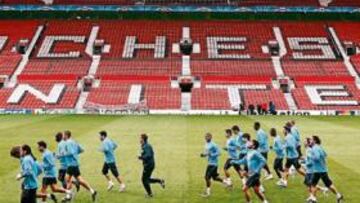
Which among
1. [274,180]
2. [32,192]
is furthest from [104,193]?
[274,180]

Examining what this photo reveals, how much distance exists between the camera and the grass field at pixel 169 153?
2210 centimetres

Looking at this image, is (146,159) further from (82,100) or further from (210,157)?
(82,100)

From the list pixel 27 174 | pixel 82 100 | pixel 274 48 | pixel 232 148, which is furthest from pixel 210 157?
pixel 274 48

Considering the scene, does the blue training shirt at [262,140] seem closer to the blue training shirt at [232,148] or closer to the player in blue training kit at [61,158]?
the blue training shirt at [232,148]

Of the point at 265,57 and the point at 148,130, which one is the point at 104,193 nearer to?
the point at 148,130

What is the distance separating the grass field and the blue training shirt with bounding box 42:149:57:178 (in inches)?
61.9

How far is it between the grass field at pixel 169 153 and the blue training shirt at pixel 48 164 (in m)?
1.57

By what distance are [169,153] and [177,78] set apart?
42846mm

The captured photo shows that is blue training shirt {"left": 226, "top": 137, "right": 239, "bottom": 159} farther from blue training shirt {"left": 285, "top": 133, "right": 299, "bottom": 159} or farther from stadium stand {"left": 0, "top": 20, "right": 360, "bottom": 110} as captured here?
stadium stand {"left": 0, "top": 20, "right": 360, "bottom": 110}

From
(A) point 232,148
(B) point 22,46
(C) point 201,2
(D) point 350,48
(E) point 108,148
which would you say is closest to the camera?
(E) point 108,148

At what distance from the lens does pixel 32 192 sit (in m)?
17.3

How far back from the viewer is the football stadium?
35.9 meters

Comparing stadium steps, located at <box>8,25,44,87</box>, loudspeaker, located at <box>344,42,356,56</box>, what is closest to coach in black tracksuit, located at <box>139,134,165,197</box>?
stadium steps, located at <box>8,25,44,87</box>

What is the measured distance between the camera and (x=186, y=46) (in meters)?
82.1
